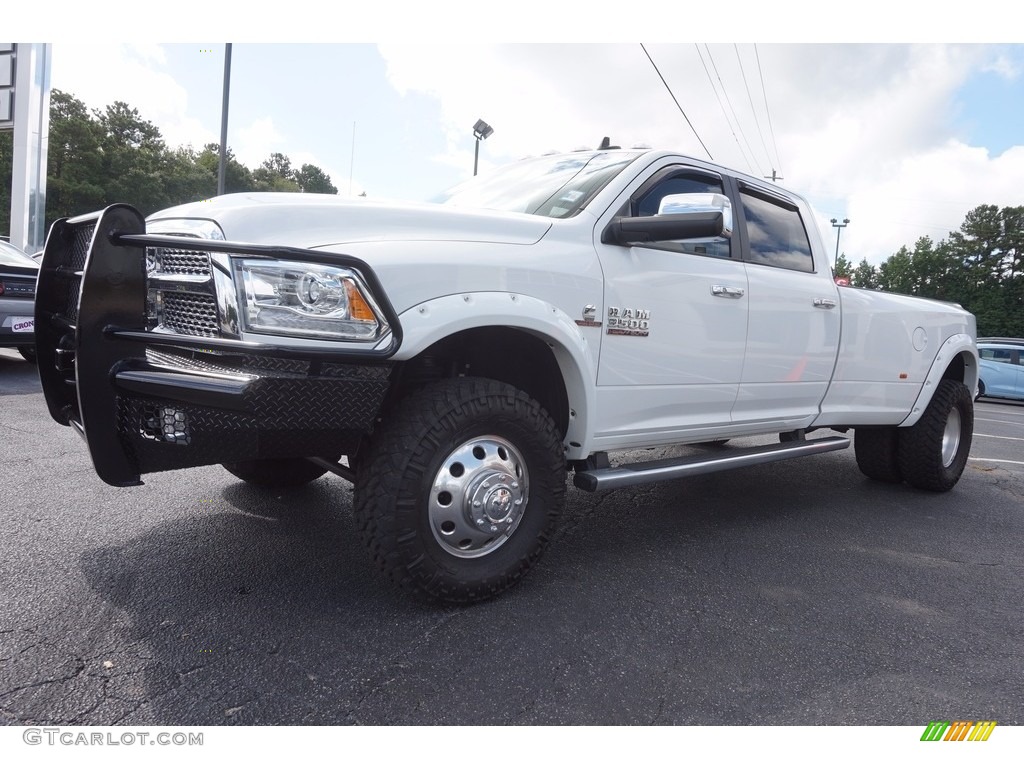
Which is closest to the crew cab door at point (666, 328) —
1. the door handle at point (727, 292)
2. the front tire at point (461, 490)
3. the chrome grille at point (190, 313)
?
the door handle at point (727, 292)

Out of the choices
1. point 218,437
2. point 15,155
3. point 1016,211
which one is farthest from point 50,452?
point 1016,211

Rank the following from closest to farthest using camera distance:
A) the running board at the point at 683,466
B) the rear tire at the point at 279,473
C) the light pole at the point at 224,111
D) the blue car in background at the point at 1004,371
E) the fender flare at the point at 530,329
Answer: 1. the fender flare at the point at 530,329
2. the running board at the point at 683,466
3. the rear tire at the point at 279,473
4. the light pole at the point at 224,111
5. the blue car in background at the point at 1004,371

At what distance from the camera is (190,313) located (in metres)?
2.21

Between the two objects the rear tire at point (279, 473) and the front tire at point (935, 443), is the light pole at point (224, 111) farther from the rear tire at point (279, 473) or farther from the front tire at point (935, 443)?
the front tire at point (935, 443)

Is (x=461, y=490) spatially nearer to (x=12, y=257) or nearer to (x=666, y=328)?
(x=666, y=328)

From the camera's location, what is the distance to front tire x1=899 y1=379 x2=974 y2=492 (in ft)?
16.5

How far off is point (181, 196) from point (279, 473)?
53175mm

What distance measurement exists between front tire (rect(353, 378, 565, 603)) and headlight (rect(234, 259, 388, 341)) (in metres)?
0.39

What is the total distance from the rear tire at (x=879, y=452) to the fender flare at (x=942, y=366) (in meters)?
0.23

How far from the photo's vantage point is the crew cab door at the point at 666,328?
297 centimetres

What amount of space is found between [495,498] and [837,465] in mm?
4601

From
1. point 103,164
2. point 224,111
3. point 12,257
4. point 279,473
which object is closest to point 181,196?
point 103,164

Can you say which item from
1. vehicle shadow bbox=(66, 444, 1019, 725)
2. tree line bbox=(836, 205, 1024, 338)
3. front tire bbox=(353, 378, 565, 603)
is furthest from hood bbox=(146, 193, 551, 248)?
tree line bbox=(836, 205, 1024, 338)

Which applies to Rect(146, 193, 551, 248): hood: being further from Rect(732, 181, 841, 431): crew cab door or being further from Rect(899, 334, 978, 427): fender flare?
Rect(899, 334, 978, 427): fender flare
